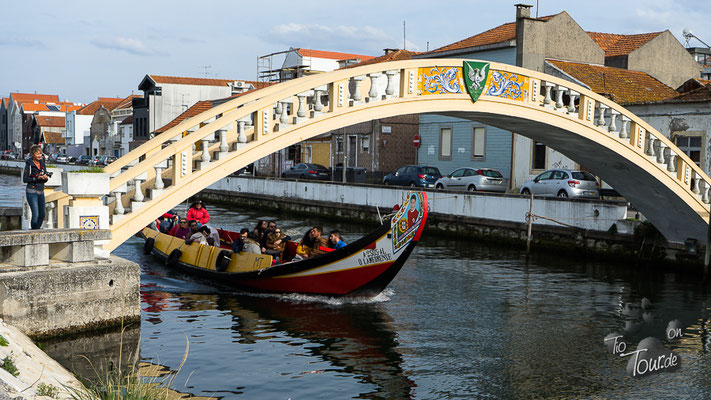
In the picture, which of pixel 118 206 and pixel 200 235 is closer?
pixel 118 206

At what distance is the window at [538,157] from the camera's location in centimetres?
3152

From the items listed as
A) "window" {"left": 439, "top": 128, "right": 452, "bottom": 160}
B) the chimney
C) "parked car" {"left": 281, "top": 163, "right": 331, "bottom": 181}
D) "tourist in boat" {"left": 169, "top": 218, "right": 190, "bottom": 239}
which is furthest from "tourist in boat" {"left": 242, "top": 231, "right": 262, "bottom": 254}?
"parked car" {"left": 281, "top": 163, "right": 331, "bottom": 181}

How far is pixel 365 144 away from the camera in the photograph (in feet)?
139

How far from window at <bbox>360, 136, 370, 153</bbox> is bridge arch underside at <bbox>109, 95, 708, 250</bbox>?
2332 centimetres

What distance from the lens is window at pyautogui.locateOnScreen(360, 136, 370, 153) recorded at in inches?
1660

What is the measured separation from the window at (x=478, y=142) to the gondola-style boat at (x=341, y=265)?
20169mm

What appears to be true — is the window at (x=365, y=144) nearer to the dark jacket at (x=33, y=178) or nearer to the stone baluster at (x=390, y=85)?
the stone baluster at (x=390, y=85)

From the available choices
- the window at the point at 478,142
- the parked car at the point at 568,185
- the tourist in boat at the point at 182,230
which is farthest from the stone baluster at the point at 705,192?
the window at the point at 478,142

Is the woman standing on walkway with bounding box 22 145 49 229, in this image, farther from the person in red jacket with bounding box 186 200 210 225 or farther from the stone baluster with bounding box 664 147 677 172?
the stone baluster with bounding box 664 147 677 172

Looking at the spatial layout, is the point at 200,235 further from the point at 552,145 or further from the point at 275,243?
the point at 552,145

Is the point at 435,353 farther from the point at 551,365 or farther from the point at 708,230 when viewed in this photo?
the point at 708,230

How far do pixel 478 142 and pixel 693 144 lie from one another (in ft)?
38.7

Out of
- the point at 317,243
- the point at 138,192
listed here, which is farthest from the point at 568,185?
the point at 138,192

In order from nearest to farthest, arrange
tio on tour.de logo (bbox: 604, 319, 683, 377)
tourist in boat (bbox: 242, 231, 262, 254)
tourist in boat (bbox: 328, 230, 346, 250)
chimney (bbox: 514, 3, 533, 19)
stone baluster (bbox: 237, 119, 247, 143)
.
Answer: tio on tour.de logo (bbox: 604, 319, 683, 377)
stone baluster (bbox: 237, 119, 247, 143)
tourist in boat (bbox: 328, 230, 346, 250)
tourist in boat (bbox: 242, 231, 262, 254)
chimney (bbox: 514, 3, 533, 19)
